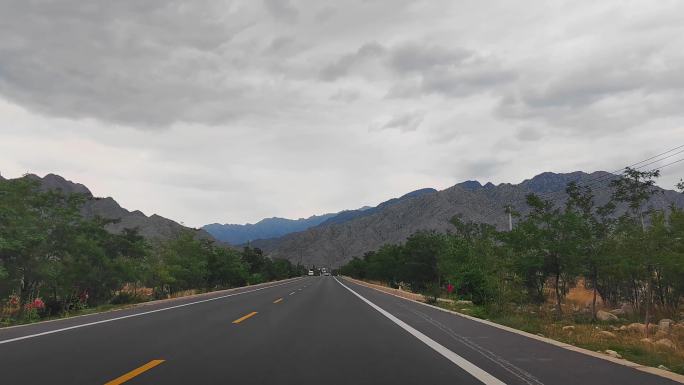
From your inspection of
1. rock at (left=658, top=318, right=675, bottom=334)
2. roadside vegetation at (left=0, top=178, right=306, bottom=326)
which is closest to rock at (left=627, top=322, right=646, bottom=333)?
rock at (left=658, top=318, right=675, bottom=334)

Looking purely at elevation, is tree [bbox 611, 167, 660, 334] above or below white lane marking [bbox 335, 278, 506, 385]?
above

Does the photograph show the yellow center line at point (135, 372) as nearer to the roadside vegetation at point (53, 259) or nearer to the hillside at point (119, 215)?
the roadside vegetation at point (53, 259)

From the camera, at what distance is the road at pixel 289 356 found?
21.2ft

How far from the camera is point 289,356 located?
816 cm

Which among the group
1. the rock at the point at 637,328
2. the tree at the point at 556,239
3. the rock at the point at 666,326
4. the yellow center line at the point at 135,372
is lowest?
the rock at the point at 666,326

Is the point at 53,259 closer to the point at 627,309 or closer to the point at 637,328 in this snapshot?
the point at 637,328

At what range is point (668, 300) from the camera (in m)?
34.4

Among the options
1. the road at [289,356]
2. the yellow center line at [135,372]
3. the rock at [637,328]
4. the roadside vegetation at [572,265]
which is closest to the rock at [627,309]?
the roadside vegetation at [572,265]

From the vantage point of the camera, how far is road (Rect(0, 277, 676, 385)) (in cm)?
645

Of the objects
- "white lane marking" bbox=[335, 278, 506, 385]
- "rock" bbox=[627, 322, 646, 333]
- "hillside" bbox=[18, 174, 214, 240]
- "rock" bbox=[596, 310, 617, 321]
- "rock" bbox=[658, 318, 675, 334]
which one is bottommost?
"rock" bbox=[596, 310, 617, 321]

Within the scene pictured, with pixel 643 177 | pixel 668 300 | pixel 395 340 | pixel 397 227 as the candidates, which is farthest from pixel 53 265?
pixel 397 227

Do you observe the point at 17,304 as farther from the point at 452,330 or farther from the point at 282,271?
the point at 282,271

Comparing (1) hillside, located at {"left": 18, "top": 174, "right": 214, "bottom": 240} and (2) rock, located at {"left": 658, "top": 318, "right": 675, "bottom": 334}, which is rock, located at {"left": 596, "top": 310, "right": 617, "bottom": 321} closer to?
(2) rock, located at {"left": 658, "top": 318, "right": 675, "bottom": 334}

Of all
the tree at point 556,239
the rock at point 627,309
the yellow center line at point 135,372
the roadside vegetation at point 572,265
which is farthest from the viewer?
the rock at point 627,309
